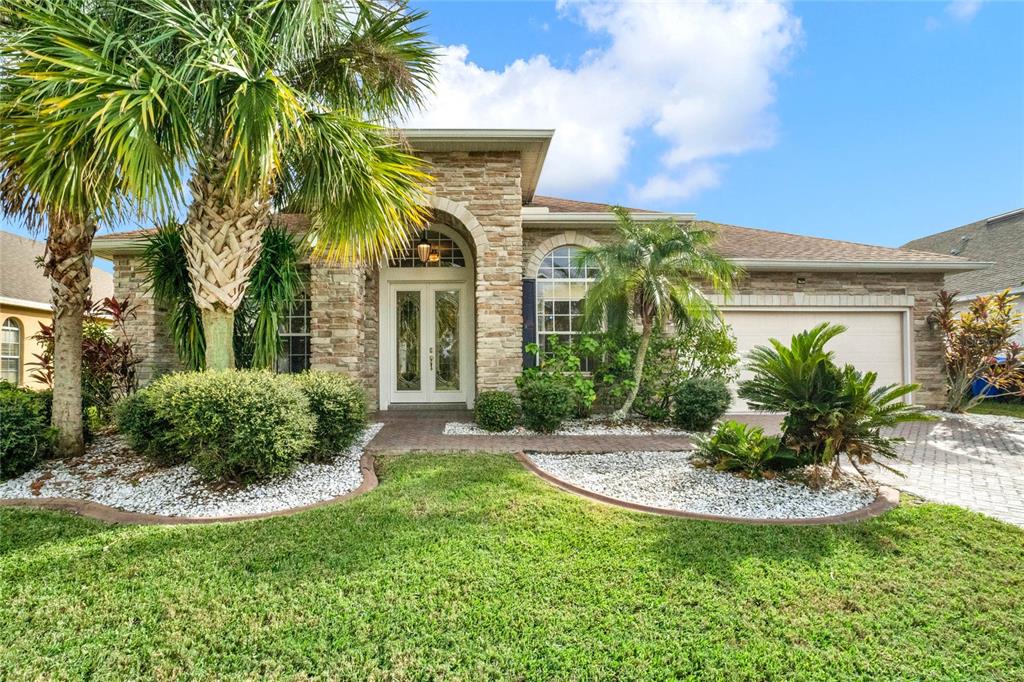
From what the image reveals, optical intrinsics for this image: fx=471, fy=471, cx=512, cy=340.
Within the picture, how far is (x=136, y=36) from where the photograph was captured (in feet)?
16.2

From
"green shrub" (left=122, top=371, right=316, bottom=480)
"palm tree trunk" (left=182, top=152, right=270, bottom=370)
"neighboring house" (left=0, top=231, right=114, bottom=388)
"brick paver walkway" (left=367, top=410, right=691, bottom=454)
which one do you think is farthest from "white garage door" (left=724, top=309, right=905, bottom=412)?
"neighboring house" (left=0, top=231, right=114, bottom=388)

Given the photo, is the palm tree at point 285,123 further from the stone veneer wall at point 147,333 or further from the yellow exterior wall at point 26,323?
the yellow exterior wall at point 26,323

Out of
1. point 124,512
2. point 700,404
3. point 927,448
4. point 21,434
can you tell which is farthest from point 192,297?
point 927,448

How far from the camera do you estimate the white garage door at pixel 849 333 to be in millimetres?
10680

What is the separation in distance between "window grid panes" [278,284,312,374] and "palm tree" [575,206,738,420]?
5894 millimetres

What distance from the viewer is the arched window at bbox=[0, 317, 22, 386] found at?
46.5 ft

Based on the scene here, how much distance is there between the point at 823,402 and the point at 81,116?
7521 mm

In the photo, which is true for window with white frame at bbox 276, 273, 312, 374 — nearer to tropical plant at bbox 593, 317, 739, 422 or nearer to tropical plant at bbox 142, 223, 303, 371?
tropical plant at bbox 142, 223, 303, 371

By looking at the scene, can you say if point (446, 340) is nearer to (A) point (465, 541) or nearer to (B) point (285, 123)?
(B) point (285, 123)

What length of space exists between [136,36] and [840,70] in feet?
37.8

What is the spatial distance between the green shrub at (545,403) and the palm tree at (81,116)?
5.38 m

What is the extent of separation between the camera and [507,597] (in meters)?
2.97

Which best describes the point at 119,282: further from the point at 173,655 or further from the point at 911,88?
the point at 911,88

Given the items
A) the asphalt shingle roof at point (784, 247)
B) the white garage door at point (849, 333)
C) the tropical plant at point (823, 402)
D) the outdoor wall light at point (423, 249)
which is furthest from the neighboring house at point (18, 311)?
the white garage door at point (849, 333)
